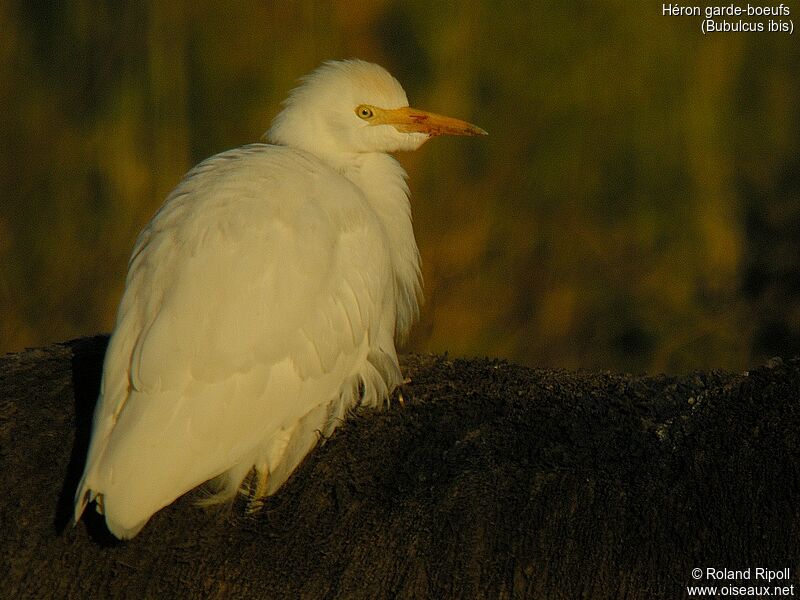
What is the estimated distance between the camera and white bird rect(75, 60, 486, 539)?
173 centimetres

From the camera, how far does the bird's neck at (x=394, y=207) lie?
→ 2.37m

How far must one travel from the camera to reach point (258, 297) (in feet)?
6.14

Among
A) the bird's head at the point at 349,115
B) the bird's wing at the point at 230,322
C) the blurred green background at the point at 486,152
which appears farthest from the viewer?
the blurred green background at the point at 486,152

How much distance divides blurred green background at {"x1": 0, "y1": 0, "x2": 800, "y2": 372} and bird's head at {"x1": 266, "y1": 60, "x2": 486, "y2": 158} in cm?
107

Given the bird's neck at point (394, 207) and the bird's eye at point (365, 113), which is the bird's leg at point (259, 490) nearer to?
the bird's neck at point (394, 207)

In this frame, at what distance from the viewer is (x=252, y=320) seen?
1.85 meters

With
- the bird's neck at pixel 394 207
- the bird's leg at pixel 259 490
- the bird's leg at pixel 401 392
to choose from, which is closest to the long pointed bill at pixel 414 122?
the bird's neck at pixel 394 207

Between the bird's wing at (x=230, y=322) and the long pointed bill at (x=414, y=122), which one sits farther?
the long pointed bill at (x=414, y=122)

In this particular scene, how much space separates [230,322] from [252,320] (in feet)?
0.14

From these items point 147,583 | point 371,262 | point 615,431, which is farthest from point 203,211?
point 615,431

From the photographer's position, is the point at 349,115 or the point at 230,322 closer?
the point at 230,322

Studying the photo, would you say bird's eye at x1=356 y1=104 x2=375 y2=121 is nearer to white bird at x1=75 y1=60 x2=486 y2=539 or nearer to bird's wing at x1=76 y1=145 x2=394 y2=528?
white bird at x1=75 y1=60 x2=486 y2=539

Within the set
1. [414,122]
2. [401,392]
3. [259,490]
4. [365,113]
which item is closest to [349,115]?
[365,113]

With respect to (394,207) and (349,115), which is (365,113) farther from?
(394,207)
